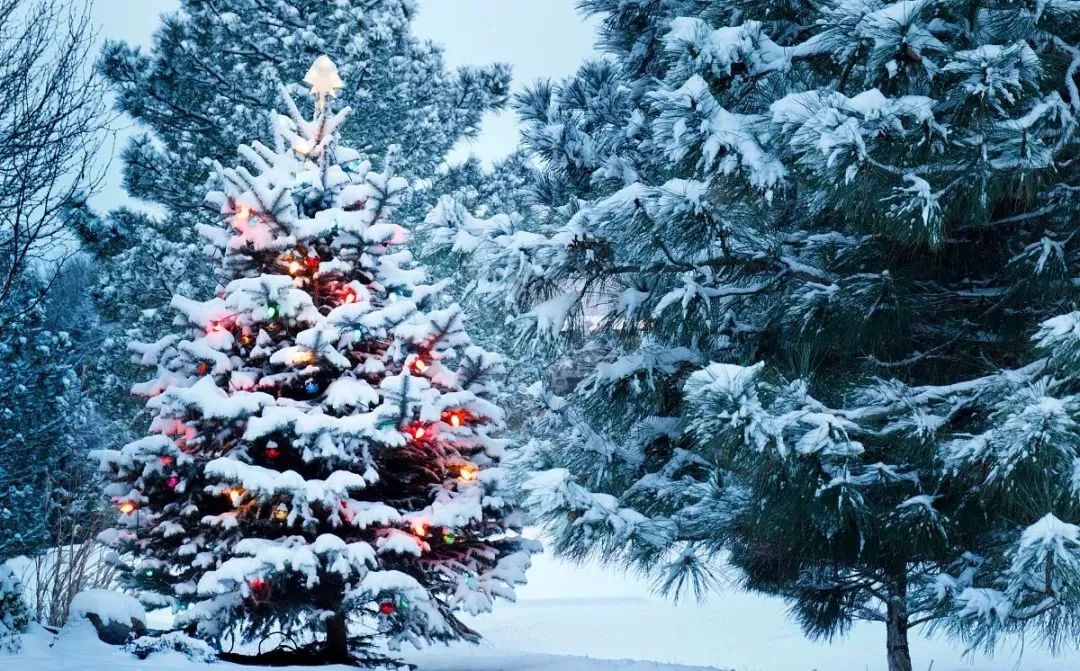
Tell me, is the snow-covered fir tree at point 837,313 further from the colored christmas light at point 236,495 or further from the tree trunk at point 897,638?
the colored christmas light at point 236,495

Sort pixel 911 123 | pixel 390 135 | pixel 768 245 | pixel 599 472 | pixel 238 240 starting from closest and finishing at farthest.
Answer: pixel 911 123, pixel 768 245, pixel 599 472, pixel 238 240, pixel 390 135

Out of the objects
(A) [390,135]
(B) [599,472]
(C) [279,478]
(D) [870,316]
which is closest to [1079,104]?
(D) [870,316]

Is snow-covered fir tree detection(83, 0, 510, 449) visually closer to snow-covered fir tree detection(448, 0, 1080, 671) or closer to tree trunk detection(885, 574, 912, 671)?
snow-covered fir tree detection(448, 0, 1080, 671)

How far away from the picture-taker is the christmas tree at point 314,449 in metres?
5.52

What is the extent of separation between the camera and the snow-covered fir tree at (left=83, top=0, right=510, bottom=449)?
1312cm

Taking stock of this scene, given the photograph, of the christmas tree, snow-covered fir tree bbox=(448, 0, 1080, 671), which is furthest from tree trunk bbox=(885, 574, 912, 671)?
the christmas tree

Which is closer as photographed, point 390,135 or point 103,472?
point 103,472

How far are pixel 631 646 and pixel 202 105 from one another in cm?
1071

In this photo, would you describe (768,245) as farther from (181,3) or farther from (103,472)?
(181,3)

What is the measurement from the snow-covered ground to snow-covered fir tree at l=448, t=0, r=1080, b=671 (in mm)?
1093

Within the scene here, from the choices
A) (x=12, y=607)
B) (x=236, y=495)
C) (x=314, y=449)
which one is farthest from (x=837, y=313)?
(x=12, y=607)

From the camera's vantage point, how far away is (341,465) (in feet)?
19.7

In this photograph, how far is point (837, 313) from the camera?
463 centimetres

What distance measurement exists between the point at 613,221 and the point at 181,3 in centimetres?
1201
